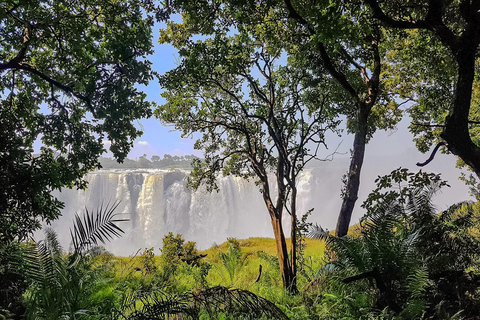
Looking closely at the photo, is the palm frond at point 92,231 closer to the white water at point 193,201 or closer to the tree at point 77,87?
the tree at point 77,87

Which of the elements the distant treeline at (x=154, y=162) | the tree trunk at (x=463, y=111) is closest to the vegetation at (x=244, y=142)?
the tree trunk at (x=463, y=111)

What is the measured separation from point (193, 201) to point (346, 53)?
22454 millimetres

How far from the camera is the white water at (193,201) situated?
976 inches

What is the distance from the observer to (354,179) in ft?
17.3

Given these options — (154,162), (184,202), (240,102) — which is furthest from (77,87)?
(154,162)

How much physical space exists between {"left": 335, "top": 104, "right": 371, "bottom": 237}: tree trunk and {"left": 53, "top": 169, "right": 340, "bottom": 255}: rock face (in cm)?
1904

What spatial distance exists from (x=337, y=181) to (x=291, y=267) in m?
20.7

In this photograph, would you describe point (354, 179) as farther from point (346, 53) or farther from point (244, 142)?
point (244, 142)

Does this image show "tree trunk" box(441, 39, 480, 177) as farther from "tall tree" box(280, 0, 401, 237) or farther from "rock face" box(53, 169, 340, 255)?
"rock face" box(53, 169, 340, 255)

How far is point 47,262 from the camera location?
252cm

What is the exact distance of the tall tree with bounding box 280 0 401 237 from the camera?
3506 millimetres

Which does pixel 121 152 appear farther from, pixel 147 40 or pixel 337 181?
pixel 337 181

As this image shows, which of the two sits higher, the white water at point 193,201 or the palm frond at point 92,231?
the white water at point 193,201

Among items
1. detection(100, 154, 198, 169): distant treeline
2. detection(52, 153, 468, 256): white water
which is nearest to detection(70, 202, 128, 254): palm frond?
detection(52, 153, 468, 256): white water
